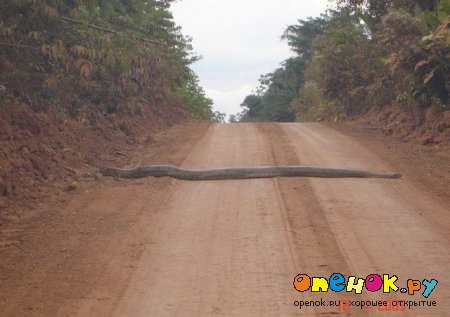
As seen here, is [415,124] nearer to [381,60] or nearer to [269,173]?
[381,60]

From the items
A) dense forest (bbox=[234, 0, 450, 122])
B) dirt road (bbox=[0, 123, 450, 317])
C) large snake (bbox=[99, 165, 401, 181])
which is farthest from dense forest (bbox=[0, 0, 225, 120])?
dense forest (bbox=[234, 0, 450, 122])

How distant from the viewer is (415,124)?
44.9ft

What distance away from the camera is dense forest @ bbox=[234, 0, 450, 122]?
13.0 meters

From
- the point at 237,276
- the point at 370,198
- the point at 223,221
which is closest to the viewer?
the point at 237,276

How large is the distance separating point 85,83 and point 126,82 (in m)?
2.60

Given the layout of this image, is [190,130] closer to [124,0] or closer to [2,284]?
[124,0]

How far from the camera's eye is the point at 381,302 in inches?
176

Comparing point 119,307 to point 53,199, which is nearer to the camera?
point 119,307

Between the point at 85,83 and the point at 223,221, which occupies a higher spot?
the point at 85,83

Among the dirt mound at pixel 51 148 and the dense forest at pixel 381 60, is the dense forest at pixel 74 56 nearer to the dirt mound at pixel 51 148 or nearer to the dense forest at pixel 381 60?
the dirt mound at pixel 51 148

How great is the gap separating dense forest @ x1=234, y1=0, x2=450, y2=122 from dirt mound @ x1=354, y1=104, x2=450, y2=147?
0.22 metres

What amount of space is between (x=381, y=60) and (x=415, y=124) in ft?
10.2

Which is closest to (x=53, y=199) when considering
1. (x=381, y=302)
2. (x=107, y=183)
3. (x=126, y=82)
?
(x=107, y=183)

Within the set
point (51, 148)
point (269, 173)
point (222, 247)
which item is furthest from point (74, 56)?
point (222, 247)
